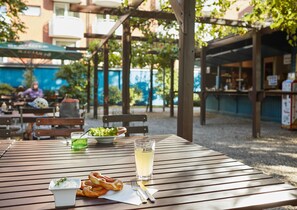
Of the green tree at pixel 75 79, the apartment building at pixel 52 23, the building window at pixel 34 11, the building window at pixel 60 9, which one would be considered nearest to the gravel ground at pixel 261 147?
the green tree at pixel 75 79

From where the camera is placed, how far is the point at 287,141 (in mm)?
6914

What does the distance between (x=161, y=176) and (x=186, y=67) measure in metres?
1.71

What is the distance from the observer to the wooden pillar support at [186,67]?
2971mm

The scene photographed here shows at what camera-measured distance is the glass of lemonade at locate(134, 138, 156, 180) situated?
1459 mm

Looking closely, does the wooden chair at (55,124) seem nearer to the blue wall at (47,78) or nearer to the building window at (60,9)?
the blue wall at (47,78)

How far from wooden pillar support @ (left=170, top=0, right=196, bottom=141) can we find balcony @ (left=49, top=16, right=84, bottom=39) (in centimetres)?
1775

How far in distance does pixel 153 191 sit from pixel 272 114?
1033 cm

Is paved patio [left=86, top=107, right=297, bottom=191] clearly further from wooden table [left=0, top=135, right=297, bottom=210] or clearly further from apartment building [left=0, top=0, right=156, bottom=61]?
apartment building [left=0, top=0, right=156, bottom=61]

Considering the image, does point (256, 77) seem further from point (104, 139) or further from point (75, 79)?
point (75, 79)

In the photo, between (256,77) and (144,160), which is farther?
(256,77)

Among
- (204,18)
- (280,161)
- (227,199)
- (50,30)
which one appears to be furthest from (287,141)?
(50,30)

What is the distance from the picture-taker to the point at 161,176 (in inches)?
59.1

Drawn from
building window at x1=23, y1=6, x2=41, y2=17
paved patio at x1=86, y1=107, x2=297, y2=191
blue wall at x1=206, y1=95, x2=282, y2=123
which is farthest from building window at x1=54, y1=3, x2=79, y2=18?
paved patio at x1=86, y1=107, x2=297, y2=191

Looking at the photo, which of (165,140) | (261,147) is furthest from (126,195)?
(261,147)
